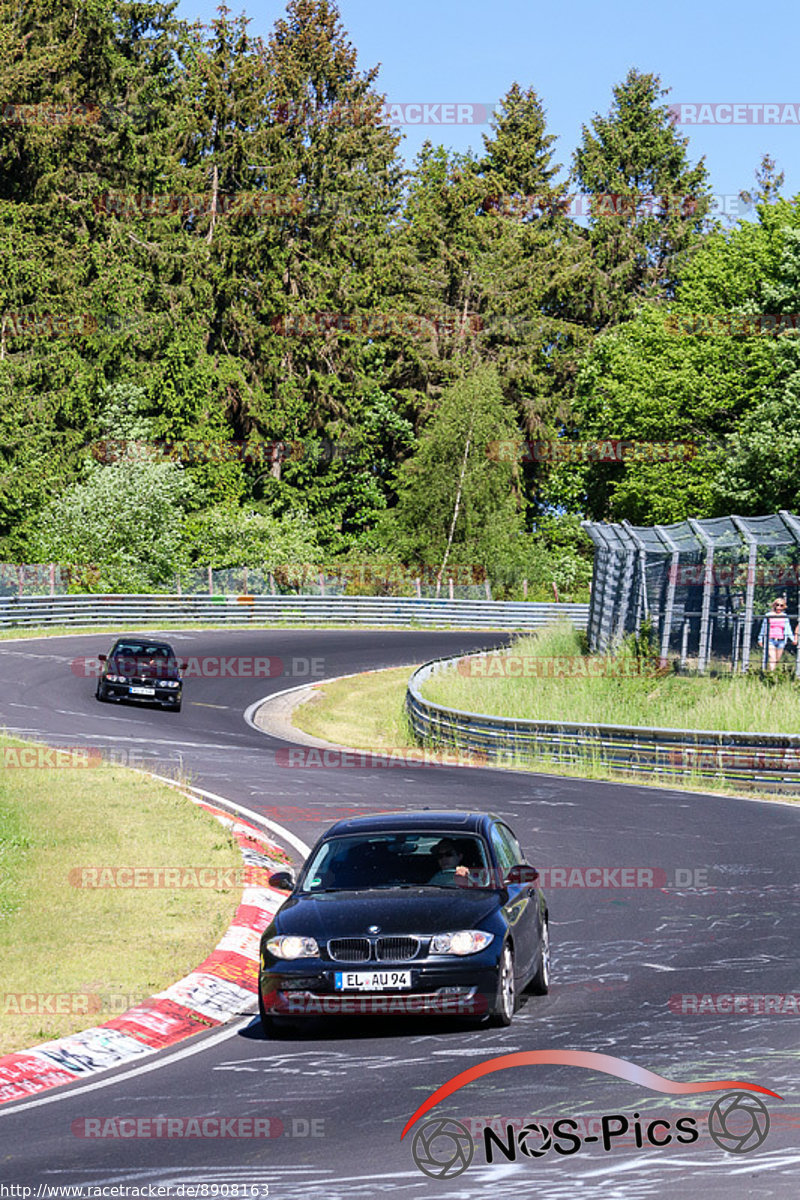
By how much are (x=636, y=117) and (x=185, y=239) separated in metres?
33.0

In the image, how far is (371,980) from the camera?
9688mm

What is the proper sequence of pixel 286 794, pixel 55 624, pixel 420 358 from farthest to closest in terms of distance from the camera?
pixel 420 358 → pixel 55 624 → pixel 286 794

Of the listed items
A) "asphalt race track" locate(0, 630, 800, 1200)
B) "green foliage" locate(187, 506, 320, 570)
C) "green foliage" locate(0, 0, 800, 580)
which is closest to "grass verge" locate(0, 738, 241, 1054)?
"asphalt race track" locate(0, 630, 800, 1200)

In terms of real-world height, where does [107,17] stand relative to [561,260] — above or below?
above

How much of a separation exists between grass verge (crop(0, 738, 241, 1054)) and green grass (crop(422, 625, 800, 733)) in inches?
375

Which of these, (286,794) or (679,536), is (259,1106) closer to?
(286,794)

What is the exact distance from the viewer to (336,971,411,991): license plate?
967 cm

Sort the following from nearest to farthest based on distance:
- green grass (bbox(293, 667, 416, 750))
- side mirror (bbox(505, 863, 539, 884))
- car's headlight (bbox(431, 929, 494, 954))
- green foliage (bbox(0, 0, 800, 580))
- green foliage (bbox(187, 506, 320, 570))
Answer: car's headlight (bbox(431, 929, 494, 954)), side mirror (bbox(505, 863, 539, 884)), green grass (bbox(293, 667, 416, 750)), green foliage (bbox(0, 0, 800, 580)), green foliage (bbox(187, 506, 320, 570))

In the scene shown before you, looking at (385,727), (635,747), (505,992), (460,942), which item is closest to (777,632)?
(635,747)

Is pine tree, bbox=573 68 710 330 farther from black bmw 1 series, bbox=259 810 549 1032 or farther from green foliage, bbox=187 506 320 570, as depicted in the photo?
black bmw 1 series, bbox=259 810 549 1032

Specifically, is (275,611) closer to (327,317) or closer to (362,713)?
(362,713)

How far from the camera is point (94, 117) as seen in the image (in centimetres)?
7244

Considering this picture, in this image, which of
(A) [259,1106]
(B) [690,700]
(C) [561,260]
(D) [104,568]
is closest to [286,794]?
(B) [690,700]

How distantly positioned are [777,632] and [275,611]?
1332 inches
